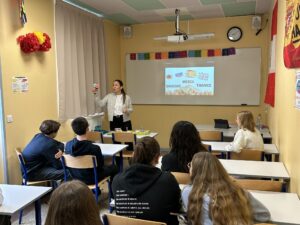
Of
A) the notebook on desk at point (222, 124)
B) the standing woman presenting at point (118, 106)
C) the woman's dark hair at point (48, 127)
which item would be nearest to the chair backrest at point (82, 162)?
the woman's dark hair at point (48, 127)

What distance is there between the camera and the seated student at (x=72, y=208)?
1.11m

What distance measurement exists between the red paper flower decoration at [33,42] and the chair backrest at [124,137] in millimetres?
1640

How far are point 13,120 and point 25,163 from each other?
2.07ft

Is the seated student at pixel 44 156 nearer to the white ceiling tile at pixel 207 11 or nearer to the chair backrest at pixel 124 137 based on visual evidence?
the chair backrest at pixel 124 137

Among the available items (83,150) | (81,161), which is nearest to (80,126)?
(83,150)

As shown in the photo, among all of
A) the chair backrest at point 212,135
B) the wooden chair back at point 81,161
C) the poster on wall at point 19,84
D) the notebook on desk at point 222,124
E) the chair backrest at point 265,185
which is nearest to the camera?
the chair backrest at point 265,185

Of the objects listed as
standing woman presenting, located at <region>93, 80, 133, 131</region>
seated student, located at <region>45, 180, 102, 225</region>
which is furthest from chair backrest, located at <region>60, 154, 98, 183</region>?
standing woman presenting, located at <region>93, 80, 133, 131</region>

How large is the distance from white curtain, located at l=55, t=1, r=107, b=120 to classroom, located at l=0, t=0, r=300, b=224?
0.14 m

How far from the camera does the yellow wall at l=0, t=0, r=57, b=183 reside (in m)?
3.59

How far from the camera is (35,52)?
409 centimetres

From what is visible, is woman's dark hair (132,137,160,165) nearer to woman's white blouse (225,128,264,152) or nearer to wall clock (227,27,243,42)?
woman's white blouse (225,128,264,152)

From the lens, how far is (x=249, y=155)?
3.41m

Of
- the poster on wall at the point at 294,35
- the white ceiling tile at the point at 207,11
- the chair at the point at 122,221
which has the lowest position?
the chair at the point at 122,221

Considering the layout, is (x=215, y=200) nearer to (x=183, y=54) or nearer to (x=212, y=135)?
(x=212, y=135)
